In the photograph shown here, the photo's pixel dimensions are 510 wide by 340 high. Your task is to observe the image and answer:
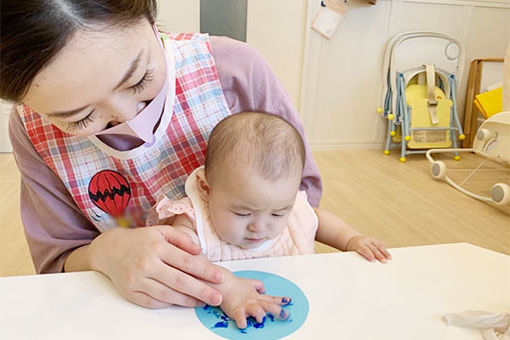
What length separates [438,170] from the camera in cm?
280

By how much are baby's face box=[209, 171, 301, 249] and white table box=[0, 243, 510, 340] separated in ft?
0.35

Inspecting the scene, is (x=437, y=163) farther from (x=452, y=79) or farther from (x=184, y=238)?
(x=184, y=238)

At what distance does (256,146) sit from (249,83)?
0.15 metres

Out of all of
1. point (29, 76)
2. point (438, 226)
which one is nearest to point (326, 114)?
point (438, 226)

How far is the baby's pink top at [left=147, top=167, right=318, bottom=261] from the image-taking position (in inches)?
30.0

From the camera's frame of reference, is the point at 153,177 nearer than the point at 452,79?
Yes

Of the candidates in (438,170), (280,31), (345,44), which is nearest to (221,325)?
(438,170)

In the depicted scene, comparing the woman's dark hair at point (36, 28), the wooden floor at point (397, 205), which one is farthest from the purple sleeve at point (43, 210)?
the wooden floor at point (397, 205)

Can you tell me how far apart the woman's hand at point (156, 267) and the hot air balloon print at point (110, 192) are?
6.2 inches

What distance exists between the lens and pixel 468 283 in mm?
606

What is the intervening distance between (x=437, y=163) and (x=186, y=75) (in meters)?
2.45

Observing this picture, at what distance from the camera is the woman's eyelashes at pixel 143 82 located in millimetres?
579

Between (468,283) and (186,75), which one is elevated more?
(186,75)

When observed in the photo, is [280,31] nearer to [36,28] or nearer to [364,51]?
[364,51]
